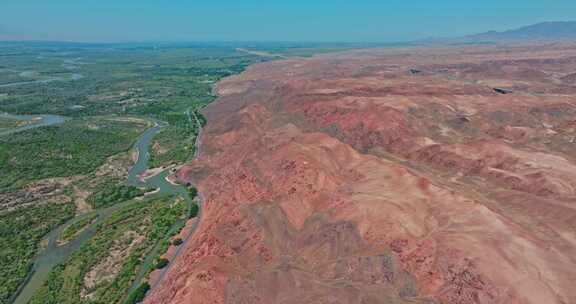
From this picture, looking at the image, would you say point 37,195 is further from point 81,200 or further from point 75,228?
point 75,228

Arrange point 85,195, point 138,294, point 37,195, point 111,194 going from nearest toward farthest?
point 138,294
point 37,195
point 111,194
point 85,195

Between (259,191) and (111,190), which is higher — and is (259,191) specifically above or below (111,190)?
above

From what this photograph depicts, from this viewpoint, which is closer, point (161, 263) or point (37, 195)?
point (161, 263)

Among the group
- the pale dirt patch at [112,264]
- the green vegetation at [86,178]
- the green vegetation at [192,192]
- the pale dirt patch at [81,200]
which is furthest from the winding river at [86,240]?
the pale dirt patch at [112,264]

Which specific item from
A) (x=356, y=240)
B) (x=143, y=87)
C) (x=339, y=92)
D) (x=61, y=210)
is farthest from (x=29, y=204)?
(x=143, y=87)

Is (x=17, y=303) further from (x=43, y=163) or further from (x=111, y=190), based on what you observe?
(x=43, y=163)

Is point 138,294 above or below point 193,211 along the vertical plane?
below

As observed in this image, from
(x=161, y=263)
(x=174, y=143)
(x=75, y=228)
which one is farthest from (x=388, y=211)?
(x=174, y=143)
